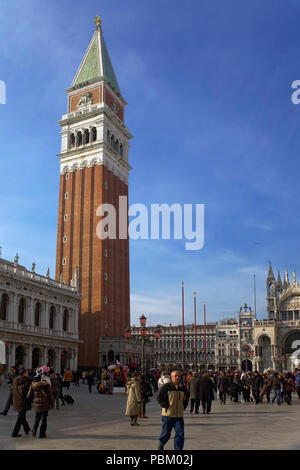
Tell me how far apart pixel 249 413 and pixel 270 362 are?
5658 centimetres

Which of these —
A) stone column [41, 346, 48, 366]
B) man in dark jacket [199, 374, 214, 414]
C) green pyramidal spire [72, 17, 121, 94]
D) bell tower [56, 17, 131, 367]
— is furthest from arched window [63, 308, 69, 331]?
man in dark jacket [199, 374, 214, 414]

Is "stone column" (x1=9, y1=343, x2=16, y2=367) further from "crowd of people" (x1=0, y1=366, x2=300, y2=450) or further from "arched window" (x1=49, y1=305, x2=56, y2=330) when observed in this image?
"crowd of people" (x1=0, y1=366, x2=300, y2=450)

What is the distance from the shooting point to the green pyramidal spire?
68.7 meters

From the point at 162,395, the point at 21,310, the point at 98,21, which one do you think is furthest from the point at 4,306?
the point at 98,21

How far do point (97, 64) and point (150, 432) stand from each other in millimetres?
65233

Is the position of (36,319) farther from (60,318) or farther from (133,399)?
A: (133,399)

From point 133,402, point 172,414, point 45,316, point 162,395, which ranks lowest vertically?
point 133,402

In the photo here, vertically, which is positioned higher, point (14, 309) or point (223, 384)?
point (14, 309)

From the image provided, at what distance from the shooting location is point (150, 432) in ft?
40.8

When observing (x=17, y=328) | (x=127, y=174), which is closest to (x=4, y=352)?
(x=17, y=328)

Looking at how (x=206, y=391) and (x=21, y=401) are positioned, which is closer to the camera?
(x=21, y=401)

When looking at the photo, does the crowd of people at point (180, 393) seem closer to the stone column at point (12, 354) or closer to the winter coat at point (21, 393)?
the winter coat at point (21, 393)
